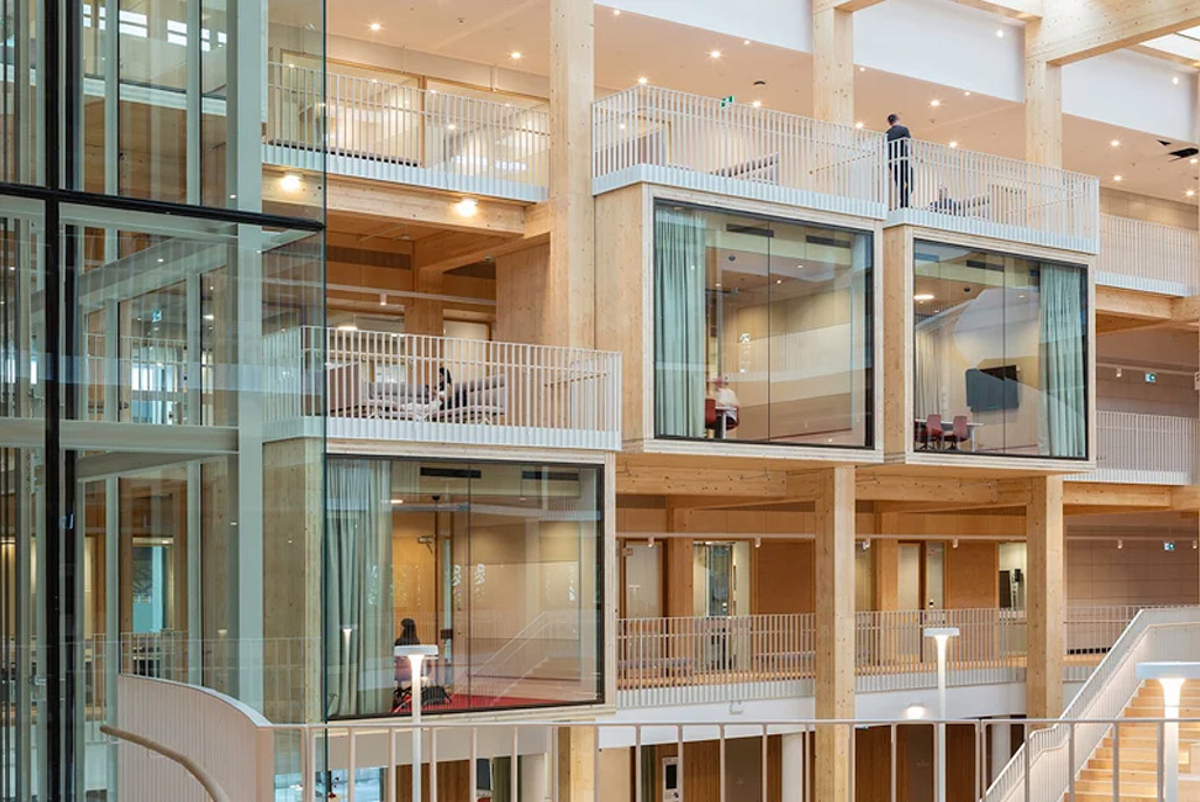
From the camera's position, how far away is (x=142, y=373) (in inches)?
235

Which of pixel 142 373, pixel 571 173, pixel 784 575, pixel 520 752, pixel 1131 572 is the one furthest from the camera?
pixel 1131 572

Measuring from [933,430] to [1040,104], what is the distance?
638 centimetres

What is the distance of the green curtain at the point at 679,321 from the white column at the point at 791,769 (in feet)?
18.3

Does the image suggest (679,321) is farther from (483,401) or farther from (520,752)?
(520,752)

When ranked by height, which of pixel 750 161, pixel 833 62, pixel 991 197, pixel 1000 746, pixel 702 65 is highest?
pixel 702 65

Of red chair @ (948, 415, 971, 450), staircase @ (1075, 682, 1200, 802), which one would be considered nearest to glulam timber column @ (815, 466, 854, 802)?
red chair @ (948, 415, 971, 450)

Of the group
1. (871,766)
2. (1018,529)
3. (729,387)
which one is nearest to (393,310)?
(729,387)

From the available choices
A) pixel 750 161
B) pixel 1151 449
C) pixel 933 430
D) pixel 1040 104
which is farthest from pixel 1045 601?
pixel 750 161

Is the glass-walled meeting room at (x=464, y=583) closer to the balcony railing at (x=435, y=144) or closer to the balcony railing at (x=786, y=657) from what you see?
the balcony railing at (x=786, y=657)

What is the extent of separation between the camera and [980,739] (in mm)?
6750

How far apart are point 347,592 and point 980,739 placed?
1056cm

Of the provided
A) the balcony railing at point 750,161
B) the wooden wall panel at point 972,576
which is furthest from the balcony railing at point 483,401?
the wooden wall panel at point 972,576

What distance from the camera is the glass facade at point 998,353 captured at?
21.0m

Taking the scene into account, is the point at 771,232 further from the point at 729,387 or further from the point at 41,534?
the point at 41,534
